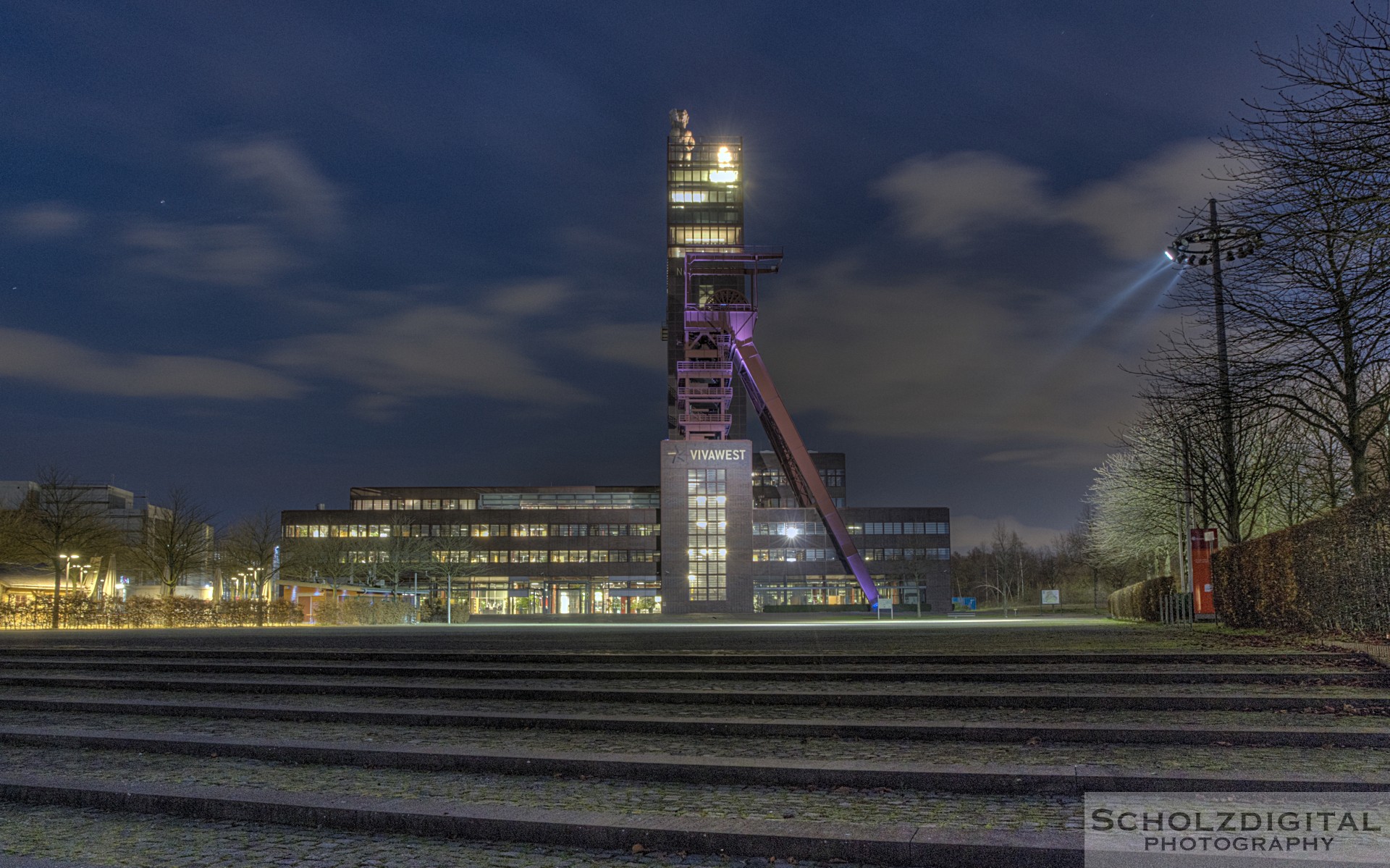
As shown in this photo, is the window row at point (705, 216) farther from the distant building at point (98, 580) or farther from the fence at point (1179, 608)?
the fence at point (1179, 608)

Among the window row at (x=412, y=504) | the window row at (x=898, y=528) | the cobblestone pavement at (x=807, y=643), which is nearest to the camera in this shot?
the cobblestone pavement at (x=807, y=643)

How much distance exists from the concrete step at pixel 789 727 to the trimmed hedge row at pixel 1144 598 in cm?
2031

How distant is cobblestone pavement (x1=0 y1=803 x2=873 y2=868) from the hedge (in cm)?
3467

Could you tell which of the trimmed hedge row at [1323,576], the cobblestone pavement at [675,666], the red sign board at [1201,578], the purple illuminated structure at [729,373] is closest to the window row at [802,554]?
the purple illuminated structure at [729,373]

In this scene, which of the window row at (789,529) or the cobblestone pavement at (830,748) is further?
the window row at (789,529)

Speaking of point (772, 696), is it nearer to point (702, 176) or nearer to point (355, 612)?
point (355, 612)

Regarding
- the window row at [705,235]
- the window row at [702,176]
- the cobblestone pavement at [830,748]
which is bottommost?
the cobblestone pavement at [830,748]

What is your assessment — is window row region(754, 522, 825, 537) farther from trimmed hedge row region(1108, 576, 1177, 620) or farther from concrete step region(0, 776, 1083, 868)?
concrete step region(0, 776, 1083, 868)

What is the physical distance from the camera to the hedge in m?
38.1

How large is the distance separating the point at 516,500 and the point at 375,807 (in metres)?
92.9

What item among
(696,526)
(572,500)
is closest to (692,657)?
(696,526)

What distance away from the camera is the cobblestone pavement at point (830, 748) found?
8.34 metres

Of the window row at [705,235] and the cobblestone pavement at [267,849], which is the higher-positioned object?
the window row at [705,235]

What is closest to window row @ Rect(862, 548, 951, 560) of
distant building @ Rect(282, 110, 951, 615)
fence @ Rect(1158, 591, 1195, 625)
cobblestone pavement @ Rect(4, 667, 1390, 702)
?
distant building @ Rect(282, 110, 951, 615)
